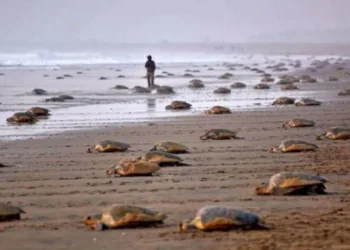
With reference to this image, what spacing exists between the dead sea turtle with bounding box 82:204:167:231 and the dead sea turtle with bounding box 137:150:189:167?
368cm

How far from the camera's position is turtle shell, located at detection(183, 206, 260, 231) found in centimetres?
762

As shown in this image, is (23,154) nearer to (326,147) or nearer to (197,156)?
(197,156)

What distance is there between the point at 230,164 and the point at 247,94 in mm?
16490

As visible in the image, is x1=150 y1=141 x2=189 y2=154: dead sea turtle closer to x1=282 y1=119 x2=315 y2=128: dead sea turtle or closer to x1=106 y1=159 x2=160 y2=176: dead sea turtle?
x1=106 y1=159 x2=160 y2=176: dead sea turtle

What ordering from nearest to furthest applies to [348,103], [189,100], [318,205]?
[318,205]
[348,103]
[189,100]

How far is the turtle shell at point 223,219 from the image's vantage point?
7621 mm

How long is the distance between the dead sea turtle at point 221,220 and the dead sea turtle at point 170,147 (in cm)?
535

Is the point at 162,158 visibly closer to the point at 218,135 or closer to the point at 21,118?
the point at 218,135

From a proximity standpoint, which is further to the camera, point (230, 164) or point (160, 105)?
point (160, 105)

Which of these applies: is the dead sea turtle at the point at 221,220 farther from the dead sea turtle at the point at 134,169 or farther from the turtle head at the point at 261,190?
the dead sea turtle at the point at 134,169

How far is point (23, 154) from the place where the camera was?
13820 millimetres

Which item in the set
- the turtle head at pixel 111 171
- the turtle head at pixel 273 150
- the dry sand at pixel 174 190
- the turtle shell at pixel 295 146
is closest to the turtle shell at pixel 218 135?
the dry sand at pixel 174 190

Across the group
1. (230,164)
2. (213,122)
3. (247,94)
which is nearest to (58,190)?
(230,164)

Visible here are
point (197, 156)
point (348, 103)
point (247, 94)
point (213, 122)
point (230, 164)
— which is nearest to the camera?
point (230, 164)
